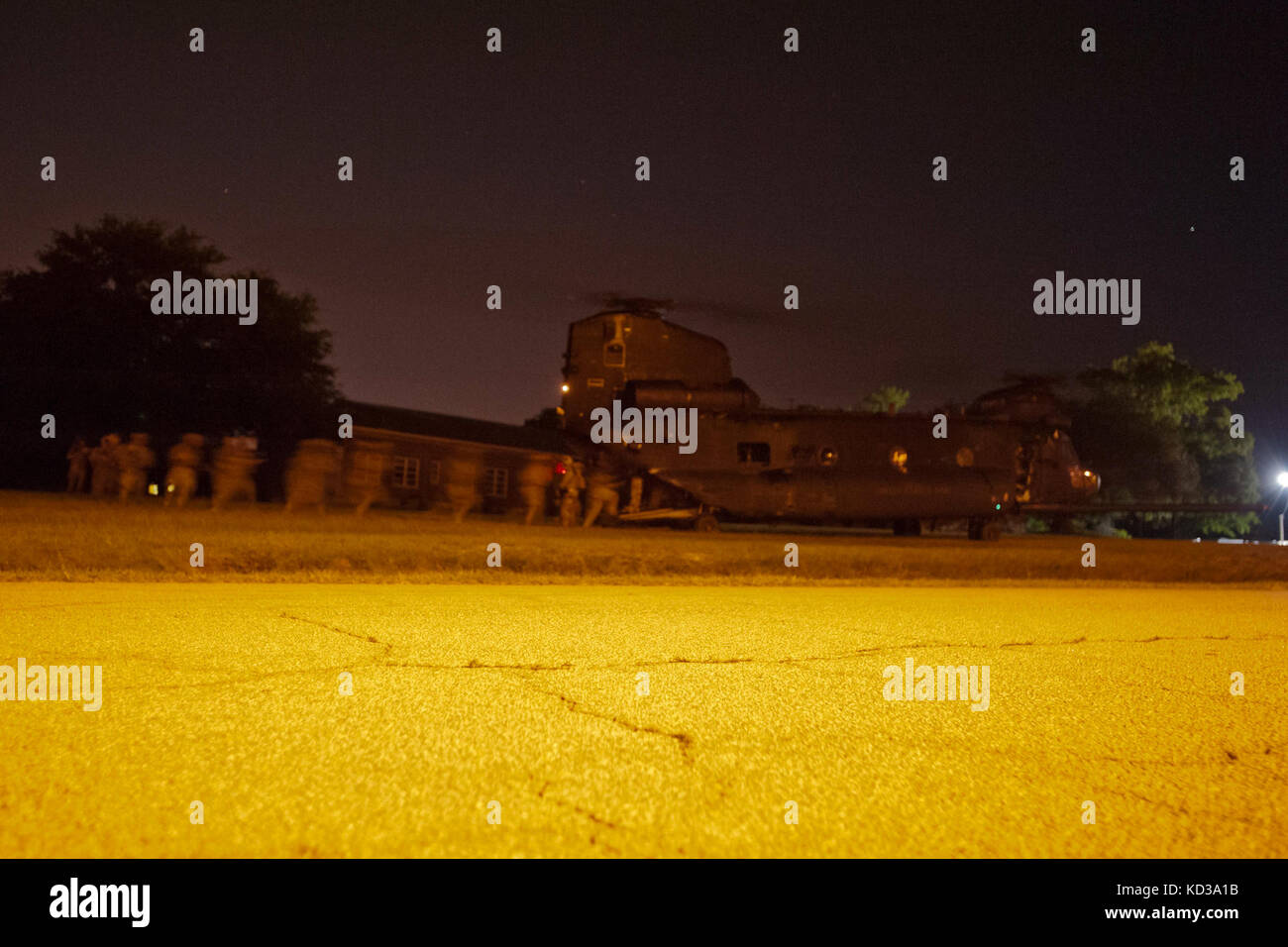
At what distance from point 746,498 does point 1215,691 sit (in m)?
16.7

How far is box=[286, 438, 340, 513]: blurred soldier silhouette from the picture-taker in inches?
634

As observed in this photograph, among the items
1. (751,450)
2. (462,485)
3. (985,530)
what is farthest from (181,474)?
(985,530)

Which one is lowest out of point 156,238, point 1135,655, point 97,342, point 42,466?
point 1135,655

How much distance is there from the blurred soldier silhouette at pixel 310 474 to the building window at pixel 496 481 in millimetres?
31780

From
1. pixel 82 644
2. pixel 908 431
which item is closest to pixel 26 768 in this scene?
pixel 82 644

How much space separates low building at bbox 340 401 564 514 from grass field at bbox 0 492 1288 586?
2851 centimetres

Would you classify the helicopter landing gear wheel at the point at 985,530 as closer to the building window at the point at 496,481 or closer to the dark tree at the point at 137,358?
the dark tree at the point at 137,358

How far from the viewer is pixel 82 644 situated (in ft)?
15.0

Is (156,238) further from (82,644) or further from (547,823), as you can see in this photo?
(547,823)

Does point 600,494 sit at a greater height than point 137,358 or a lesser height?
lesser

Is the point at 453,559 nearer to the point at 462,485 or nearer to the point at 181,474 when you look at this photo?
the point at 462,485

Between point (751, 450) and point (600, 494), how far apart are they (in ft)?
14.3

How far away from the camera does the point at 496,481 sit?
Answer: 50125 millimetres

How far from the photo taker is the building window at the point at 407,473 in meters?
44.8
